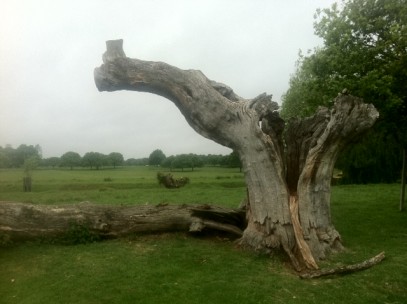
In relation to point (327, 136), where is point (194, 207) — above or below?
below

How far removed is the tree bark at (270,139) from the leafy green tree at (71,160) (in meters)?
57.2

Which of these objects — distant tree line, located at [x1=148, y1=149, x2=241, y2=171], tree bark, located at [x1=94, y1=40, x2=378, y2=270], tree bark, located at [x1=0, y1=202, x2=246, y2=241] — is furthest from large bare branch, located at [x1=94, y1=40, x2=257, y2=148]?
distant tree line, located at [x1=148, y1=149, x2=241, y2=171]

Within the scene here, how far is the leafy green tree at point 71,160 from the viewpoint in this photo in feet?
224

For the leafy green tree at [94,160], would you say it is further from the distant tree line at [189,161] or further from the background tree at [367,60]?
the background tree at [367,60]

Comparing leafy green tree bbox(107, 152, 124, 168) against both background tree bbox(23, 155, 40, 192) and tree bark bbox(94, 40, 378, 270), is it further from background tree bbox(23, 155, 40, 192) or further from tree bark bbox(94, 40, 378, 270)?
tree bark bbox(94, 40, 378, 270)

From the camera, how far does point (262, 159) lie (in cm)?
1338

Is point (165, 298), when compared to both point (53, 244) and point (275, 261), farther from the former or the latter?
point (53, 244)

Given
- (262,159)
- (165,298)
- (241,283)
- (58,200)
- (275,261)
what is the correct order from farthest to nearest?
1. (58,200)
2. (262,159)
3. (275,261)
4. (241,283)
5. (165,298)

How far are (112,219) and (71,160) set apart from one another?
57052mm

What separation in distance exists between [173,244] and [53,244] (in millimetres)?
3928

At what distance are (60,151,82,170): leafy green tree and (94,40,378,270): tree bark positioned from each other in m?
57.2

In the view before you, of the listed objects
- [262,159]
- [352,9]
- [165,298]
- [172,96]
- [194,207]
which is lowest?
[165,298]

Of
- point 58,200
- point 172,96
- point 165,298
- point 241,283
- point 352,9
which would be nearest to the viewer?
point 165,298

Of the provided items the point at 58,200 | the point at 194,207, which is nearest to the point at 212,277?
the point at 194,207
